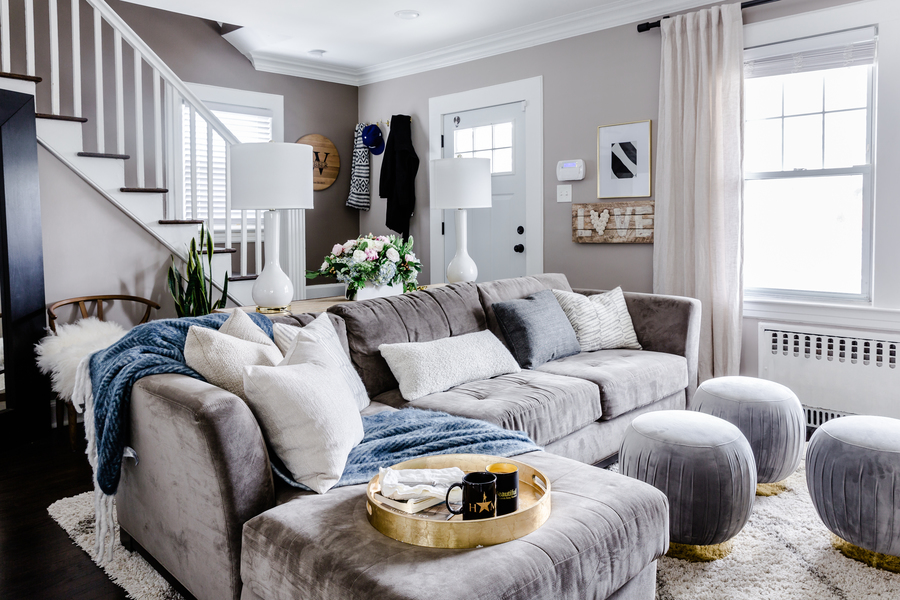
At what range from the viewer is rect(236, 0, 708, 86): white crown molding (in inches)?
155

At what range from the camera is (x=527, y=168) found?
4641mm

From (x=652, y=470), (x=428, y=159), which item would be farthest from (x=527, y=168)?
(x=652, y=470)

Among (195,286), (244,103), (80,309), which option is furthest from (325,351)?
(244,103)

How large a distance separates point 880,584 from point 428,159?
4330mm

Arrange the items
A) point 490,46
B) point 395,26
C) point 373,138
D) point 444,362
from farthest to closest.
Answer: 1. point 373,138
2. point 490,46
3. point 395,26
4. point 444,362

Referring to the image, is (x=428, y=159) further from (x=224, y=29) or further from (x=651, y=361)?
(x=651, y=361)

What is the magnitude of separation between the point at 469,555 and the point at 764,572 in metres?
1.21

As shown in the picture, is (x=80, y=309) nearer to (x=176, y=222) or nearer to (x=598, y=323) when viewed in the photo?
(x=176, y=222)

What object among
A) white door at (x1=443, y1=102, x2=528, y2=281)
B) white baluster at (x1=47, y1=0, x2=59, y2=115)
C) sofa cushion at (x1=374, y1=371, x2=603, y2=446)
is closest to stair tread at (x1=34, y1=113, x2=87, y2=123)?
white baluster at (x1=47, y1=0, x2=59, y2=115)

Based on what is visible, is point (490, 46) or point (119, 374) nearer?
point (119, 374)

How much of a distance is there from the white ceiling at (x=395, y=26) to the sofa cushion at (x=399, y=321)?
6.78 feet

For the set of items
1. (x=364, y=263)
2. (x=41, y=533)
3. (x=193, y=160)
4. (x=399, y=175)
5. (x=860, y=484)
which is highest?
(x=399, y=175)

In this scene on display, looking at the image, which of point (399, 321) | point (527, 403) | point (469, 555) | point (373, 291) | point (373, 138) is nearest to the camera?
point (469, 555)

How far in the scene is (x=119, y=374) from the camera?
1.85m
